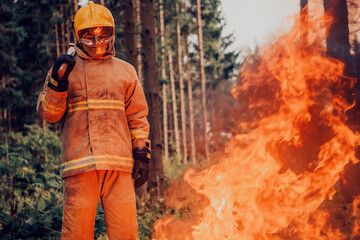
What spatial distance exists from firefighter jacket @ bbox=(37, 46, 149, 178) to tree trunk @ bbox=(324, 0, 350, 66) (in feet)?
12.0

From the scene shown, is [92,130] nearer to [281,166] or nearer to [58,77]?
[58,77]

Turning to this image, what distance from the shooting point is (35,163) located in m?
10.6

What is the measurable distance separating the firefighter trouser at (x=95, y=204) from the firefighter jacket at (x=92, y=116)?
12cm

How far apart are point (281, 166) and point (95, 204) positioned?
10.3ft

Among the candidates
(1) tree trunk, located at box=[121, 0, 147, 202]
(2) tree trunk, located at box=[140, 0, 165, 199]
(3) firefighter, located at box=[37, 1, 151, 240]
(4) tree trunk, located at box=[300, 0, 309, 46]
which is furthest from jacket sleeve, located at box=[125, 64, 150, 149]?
(1) tree trunk, located at box=[121, 0, 147, 202]

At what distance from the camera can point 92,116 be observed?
11.6 ft

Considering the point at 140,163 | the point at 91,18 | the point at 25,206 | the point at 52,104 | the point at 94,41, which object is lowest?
the point at 25,206

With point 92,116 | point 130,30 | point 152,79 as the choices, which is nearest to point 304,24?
point 152,79

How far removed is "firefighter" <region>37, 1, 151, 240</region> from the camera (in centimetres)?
341

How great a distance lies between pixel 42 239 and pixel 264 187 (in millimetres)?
3558

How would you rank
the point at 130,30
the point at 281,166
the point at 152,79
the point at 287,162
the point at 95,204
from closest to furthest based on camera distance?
the point at 95,204
the point at 281,166
the point at 287,162
the point at 152,79
the point at 130,30

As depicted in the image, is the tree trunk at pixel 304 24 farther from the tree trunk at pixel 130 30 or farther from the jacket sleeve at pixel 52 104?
the tree trunk at pixel 130 30

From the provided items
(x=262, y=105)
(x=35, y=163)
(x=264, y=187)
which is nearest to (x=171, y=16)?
(x=35, y=163)

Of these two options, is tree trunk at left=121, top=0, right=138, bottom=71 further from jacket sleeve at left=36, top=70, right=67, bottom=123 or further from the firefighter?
jacket sleeve at left=36, top=70, right=67, bottom=123
